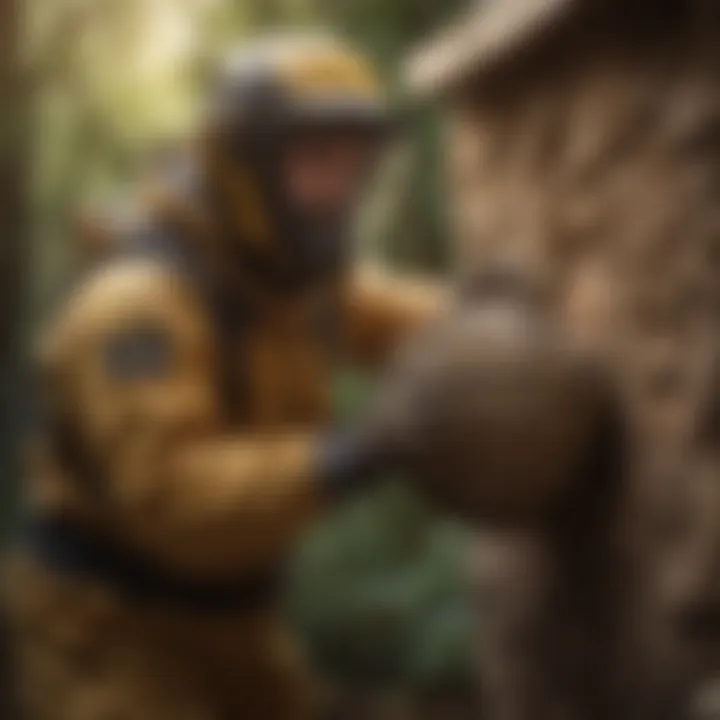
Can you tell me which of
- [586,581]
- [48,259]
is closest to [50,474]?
[48,259]

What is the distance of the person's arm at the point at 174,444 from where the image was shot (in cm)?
63

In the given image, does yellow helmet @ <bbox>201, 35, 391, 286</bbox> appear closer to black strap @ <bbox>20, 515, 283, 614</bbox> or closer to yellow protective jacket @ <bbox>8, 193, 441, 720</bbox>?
yellow protective jacket @ <bbox>8, 193, 441, 720</bbox>

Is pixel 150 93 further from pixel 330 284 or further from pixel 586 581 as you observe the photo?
pixel 586 581

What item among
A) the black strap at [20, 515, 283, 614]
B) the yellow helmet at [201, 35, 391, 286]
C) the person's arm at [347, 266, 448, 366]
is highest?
the yellow helmet at [201, 35, 391, 286]

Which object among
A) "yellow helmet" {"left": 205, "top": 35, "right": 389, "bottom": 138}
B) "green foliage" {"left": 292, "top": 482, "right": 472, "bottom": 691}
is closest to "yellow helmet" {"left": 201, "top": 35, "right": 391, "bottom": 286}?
"yellow helmet" {"left": 205, "top": 35, "right": 389, "bottom": 138}

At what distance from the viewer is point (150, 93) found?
2.28ft

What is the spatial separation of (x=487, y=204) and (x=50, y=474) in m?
0.24

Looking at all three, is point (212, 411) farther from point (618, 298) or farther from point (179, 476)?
point (618, 298)

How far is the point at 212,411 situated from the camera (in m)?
0.64

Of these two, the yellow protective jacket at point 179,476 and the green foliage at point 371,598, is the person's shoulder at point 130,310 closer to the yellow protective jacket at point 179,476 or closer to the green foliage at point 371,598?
the yellow protective jacket at point 179,476

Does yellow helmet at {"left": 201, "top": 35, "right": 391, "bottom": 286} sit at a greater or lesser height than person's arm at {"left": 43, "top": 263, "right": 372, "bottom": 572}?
greater

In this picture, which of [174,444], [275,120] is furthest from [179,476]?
[275,120]

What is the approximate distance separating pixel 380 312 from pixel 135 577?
0.15 metres

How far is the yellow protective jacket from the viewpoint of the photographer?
0.63 m
